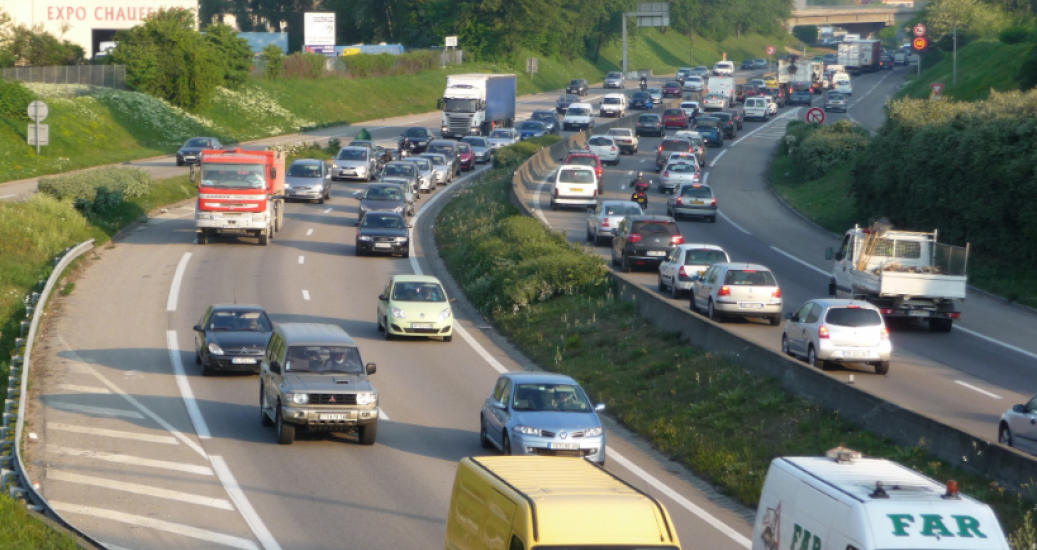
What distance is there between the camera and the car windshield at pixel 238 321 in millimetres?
23312

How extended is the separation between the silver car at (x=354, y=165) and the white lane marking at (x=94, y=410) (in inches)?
1446

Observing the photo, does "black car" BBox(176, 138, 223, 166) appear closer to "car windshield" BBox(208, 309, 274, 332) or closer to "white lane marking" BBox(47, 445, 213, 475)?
"car windshield" BBox(208, 309, 274, 332)

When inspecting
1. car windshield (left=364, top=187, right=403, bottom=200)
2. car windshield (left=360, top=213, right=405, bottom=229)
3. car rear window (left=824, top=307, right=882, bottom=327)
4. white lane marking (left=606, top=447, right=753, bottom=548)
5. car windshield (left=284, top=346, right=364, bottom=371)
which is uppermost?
car windshield (left=364, top=187, right=403, bottom=200)

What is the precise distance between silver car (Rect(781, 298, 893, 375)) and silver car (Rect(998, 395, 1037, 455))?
19.5ft

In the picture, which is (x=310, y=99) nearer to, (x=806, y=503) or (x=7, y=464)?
(x=7, y=464)

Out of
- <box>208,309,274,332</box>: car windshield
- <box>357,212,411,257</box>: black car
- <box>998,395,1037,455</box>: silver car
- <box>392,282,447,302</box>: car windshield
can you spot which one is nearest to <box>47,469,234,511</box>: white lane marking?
<box>208,309,274,332</box>: car windshield

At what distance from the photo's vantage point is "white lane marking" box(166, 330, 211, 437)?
1914 centimetres

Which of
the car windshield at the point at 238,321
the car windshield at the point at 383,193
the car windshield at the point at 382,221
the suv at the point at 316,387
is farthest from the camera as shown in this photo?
the car windshield at the point at 383,193

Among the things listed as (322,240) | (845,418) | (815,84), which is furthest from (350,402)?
(815,84)

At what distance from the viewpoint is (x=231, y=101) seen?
79.1m

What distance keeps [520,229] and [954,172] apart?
46.3ft

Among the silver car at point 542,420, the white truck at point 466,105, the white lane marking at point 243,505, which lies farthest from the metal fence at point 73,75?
the silver car at point 542,420

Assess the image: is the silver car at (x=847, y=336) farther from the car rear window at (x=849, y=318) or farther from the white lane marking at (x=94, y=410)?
the white lane marking at (x=94, y=410)

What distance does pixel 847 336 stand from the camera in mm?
22266
